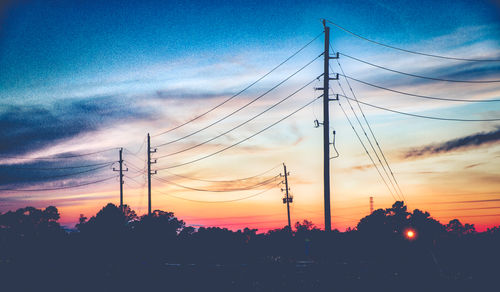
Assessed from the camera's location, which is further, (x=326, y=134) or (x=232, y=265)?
(x=232, y=265)

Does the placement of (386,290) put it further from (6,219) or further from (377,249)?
(6,219)

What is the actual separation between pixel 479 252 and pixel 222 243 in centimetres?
3210

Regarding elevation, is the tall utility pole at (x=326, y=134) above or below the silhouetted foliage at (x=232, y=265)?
above

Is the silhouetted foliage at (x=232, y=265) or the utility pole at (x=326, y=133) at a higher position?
the utility pole at (x=326, y=133)

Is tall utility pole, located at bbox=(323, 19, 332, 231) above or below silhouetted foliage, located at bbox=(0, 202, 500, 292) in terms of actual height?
above

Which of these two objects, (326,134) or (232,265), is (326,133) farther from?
(232,265)

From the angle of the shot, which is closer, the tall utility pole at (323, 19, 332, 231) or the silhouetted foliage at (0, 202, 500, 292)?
the silhouetted foliage at (0, 202, 500, 292)

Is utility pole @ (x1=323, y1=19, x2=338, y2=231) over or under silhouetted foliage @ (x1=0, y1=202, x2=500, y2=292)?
over

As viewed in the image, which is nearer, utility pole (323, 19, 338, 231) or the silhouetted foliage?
the silhouetted foliage

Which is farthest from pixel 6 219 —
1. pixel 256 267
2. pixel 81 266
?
pixel 256 267

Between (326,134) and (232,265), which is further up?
(326,134)

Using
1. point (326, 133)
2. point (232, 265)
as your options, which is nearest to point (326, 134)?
point (326, 133)

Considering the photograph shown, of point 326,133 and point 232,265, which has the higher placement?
point 326,133

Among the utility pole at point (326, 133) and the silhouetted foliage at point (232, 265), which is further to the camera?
the utility pole at point (326, 133)
